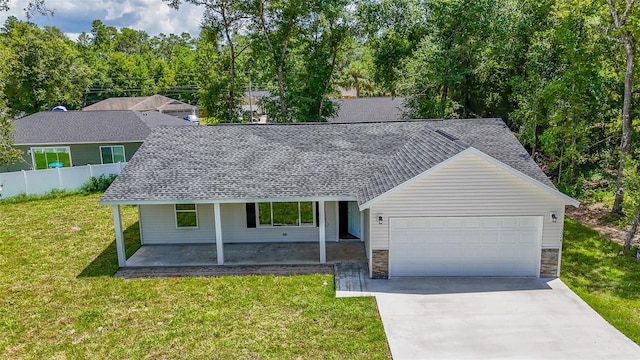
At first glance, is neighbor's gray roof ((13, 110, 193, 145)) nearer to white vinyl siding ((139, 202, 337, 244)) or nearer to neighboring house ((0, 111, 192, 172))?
neighboring house ((0, 111, 192, 172))

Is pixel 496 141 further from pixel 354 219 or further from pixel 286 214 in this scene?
pixel 286 214

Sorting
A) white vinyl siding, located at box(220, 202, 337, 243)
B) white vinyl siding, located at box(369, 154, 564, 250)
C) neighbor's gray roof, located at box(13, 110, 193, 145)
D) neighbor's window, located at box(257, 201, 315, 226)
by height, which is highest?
neighbor's gray roof, located at box(13, 110, 193, 145)

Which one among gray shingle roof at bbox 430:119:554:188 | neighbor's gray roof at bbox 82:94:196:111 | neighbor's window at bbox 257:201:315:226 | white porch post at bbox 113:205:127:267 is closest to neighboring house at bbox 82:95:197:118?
neighbor's gray roof at bbox 82:94:196:111

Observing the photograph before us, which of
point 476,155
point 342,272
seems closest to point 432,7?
point 476,155

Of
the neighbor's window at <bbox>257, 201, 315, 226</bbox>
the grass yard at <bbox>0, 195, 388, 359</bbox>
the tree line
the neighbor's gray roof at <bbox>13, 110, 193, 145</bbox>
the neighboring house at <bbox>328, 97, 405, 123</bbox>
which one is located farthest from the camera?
the neighboring house at <bbox>328, 97, 405, 123</bbox>

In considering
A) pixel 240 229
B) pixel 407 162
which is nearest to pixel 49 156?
pixel 240 229

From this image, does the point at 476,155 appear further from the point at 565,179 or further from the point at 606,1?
the point at 565,179

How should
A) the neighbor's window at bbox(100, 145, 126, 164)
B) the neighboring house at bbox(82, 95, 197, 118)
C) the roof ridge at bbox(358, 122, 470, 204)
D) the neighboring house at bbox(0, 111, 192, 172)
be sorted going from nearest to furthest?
1. the roof ridge at bbox(358, 122, 470, 204)
2. the neighboring house at bbox(0, 111, 192, 172)
3. the neighbor's window at bbox(100, 145, 126, 164)
4. the neighboring house at bbox(82, 95, 197, 118)
